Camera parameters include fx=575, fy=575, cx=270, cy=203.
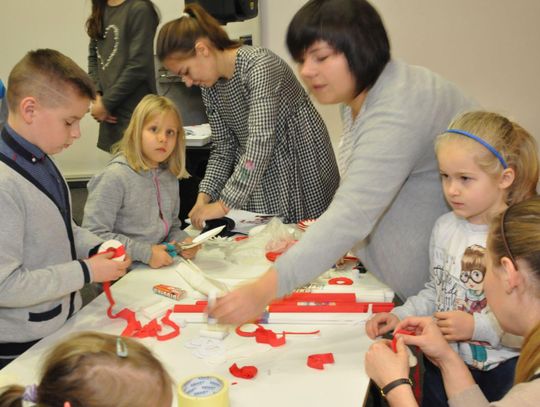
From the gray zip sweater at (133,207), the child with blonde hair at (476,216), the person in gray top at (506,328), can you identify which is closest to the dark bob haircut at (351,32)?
the child with blonde hair at (476,216)

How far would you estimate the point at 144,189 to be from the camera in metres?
2.13

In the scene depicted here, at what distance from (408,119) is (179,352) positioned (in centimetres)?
80

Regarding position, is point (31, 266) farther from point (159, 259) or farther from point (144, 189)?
point (144, 189)

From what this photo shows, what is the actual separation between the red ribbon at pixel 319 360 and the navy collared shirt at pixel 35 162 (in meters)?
0.85

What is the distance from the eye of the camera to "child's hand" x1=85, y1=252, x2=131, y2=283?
1.57 metres

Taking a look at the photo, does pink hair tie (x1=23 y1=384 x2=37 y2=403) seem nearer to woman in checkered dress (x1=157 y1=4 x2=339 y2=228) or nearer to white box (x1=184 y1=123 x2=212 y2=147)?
woman in checkered dress (x1=157 y1=4 x2=339 y2=228)

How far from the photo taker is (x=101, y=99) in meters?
3.32

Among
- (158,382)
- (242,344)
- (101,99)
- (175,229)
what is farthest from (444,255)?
(101,99)

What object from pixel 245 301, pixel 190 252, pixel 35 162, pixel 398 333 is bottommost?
pixel 190 252

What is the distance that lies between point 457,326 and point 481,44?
2711mm

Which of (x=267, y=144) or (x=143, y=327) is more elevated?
(x=267, y=144)

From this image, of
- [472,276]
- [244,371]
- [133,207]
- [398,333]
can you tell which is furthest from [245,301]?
[133,207]

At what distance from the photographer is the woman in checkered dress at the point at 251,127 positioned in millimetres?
2238

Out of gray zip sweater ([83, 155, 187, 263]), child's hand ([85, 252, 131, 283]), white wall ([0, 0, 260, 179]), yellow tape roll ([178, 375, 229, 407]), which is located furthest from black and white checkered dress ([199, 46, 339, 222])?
white wall ([0, 0, 260, 179])
